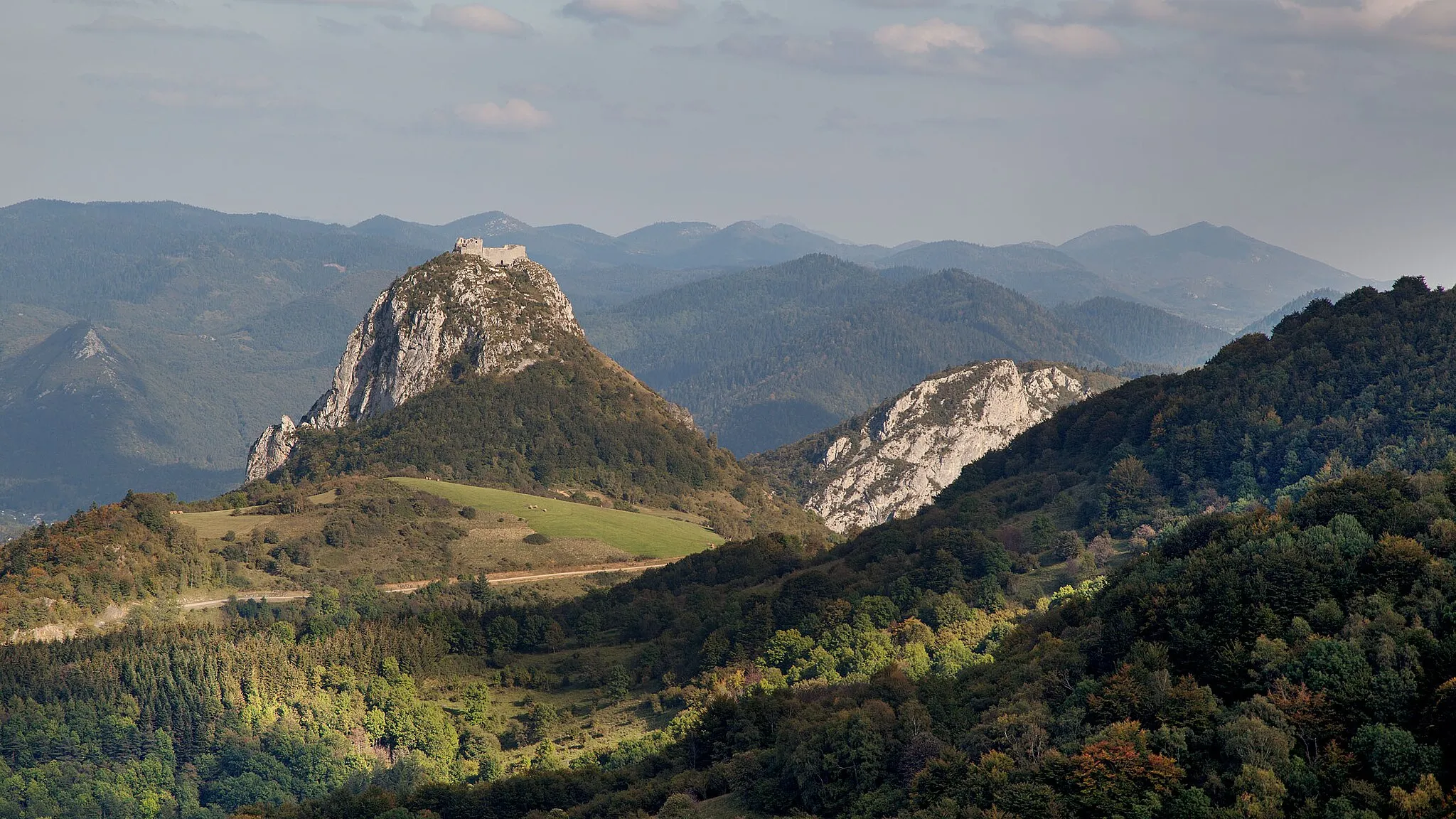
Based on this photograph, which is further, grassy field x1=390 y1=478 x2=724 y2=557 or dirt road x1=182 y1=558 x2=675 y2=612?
grassy field x1=390 y1=478 x2=724 y2=557

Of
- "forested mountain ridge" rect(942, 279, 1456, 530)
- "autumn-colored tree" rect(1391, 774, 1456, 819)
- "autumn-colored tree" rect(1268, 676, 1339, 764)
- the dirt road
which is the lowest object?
the dirt road

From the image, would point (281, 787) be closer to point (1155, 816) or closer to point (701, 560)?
point (701, 560)

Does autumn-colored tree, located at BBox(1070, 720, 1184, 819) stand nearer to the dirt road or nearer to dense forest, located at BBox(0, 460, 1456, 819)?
dense forest, located at BBox(0, 460, 1456, 819)

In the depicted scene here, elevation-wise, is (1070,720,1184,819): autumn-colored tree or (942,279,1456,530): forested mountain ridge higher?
(942,279,1456,530): forested mountain ridge

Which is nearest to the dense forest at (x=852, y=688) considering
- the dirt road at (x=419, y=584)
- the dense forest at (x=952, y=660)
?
the dense forest at (x=952, y=660)

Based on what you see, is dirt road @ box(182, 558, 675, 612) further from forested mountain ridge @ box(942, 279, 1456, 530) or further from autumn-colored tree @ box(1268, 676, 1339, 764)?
autumn-colored tree @ box(1268, 676, 1339, 764)

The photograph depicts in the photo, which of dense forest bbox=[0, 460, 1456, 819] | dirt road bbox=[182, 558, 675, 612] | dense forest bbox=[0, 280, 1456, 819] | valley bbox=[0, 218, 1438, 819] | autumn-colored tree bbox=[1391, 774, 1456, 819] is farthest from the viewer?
dirt road bbox=[182, 558, 675, 612]

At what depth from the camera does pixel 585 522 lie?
179 meters

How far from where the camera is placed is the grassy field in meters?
173

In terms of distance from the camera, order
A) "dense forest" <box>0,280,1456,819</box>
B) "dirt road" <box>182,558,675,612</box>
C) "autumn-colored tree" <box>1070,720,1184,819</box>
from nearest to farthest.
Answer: "autumn-colored tree" <box>1070,720,1184,819</box> < "dense forest" <box>0,280,1456,819</box> < "dirt road" <box>182,558,675,612</box>

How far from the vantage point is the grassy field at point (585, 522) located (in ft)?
567

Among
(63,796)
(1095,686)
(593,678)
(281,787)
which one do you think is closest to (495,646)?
(593,678)

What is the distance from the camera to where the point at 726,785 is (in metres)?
71.3

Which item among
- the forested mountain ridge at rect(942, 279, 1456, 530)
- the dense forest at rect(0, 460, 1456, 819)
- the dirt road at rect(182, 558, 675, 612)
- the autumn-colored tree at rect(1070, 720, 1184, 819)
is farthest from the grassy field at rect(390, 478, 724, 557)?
the autumn-colored tree at rect(1070, 720, 1184, 819)
